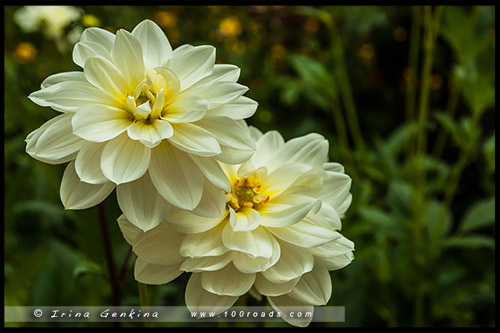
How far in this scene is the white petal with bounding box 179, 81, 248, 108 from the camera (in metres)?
0.40

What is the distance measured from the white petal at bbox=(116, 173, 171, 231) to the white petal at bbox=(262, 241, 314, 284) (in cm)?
9

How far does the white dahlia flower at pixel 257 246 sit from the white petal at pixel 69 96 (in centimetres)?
9

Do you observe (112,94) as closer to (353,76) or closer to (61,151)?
(61,151)

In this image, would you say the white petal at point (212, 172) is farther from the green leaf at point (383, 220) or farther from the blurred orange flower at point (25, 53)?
the blurred orange flower at point (25, 53)

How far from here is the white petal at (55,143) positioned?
15.2 inches

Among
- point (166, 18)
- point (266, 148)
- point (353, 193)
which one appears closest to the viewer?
point (266, 148)

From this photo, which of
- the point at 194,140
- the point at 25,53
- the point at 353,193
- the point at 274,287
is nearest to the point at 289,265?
the point at 274,287

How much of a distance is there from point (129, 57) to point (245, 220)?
0.52ft

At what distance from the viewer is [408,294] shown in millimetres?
946

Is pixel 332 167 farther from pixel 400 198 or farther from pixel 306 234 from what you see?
pixel 400 198

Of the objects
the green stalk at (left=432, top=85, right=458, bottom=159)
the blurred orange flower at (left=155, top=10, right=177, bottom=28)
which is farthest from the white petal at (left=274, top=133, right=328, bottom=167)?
the blurred orange flower at (left=155, top=10, right=177, bottom=28)

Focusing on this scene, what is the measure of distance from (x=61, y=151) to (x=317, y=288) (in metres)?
0.22

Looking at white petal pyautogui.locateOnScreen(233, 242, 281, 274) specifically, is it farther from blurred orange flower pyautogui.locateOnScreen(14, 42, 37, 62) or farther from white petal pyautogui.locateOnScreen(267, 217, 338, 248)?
blurred orange flower pyautogui.locateOnScreen(14, 42, 37, 62)

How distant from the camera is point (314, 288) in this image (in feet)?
1.42
